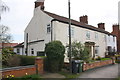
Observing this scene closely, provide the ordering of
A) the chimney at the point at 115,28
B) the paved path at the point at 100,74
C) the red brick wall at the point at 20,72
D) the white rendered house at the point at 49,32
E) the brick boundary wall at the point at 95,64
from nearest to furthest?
the red brick wall at the point at 20,72
the paved path at the point at 100,74
the brick boundary wall at the point at 95,64
the white rendered house at the point at 49,32
the chimney at the point at 115,28

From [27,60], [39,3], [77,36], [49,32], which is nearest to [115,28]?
[77,36]

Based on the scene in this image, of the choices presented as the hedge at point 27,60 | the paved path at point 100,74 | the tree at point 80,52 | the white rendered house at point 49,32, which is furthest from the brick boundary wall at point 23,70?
the white rendered house at point 49,32

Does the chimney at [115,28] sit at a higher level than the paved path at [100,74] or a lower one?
higher

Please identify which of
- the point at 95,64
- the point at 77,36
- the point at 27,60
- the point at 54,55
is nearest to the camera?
the point at 54,55

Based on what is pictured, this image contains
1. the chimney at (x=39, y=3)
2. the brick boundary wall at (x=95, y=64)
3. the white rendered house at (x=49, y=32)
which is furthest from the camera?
the chimney at (x=39, y=3)

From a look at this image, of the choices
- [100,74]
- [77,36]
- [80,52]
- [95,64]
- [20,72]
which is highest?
[77,36]

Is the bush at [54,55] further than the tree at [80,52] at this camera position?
No

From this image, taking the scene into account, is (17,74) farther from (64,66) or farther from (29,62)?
(64,66)

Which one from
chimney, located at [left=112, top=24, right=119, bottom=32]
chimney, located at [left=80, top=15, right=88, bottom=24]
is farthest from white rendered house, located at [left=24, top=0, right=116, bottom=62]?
chimney, located at [left=112, top=24, right=119, bottom=32]

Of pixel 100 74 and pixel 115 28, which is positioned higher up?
pixel 115 28

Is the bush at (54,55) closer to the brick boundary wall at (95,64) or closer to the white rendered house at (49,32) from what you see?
the brick boundary wall at (95,64)

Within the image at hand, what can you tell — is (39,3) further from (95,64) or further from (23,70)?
(23,70)

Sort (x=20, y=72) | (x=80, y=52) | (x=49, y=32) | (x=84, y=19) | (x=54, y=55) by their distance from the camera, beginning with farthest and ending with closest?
(x=84, y=19) → (x=49, y=32) → (x=80, y=52) → (x=54, y=55) → (x=20, y=72)

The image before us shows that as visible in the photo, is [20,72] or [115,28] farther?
[115,28]
